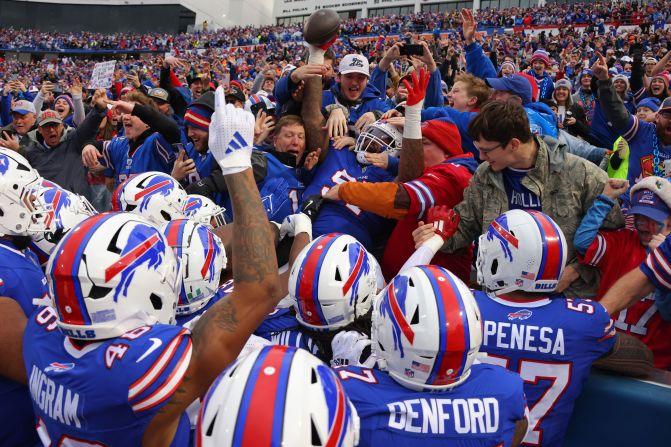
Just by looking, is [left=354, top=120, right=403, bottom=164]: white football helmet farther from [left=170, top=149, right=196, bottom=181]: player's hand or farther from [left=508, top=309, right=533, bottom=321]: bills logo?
[left=508, top=309, right=533, bottom=321]: bills logo

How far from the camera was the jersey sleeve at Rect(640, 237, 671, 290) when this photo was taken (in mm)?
2600

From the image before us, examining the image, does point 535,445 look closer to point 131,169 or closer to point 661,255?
point 661,255

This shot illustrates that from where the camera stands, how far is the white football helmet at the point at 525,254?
2.44 m

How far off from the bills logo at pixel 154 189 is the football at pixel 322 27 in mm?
1693

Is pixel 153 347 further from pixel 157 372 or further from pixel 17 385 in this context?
pixel 17 385

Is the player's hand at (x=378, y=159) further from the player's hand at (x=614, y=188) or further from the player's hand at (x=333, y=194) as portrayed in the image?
the player's hand at (x=614, y=188)

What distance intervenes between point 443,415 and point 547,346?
793 millimetres

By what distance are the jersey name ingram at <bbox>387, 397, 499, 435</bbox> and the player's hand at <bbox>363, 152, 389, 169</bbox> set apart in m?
2.25

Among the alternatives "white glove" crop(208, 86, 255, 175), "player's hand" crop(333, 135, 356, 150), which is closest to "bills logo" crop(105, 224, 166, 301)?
"white glove" crop(208, 86, 255, 175)

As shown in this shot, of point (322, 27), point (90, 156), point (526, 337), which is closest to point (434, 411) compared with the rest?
point (526, 337)

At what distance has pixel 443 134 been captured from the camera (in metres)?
3.84

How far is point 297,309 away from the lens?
8.61 ft

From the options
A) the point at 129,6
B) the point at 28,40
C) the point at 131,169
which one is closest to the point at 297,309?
the point at 131,169

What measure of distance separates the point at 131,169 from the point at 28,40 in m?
52.6
